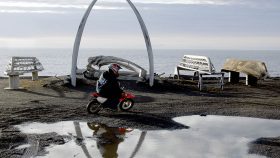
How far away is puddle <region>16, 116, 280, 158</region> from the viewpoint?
9.30 m

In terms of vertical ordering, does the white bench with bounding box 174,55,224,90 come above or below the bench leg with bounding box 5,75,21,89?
above

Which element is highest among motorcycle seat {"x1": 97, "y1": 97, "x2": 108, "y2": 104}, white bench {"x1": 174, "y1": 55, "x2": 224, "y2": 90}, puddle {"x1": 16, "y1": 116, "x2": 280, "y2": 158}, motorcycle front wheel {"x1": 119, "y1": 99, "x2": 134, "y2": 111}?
white bench {"x1": 174, "y1": 55, "x2": 224, "y2": 90}

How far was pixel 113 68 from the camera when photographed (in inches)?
537

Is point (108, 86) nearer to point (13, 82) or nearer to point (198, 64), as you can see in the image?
point (13, 82)

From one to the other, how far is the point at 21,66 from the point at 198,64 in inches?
311

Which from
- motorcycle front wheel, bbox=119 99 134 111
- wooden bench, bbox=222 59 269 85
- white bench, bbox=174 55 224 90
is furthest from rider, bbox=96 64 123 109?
wooden bench, bbox=222 59 269 85

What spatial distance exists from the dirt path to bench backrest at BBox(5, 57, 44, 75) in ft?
2.52

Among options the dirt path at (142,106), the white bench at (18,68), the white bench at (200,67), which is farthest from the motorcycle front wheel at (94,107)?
the white bench at (200,67)

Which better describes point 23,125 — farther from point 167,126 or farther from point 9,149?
point 167,126

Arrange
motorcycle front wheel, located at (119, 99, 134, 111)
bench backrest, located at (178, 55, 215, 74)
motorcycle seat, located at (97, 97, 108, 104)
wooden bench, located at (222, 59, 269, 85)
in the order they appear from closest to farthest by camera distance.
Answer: motorcycle seat, located at (97, 97, 108, 104) < motorcycle front wheel, located at (119, 99, 134, 111) < bench backrest, located at (178, 55, 215, 74) < wooden bench, located at (222, 59, 269, 85)

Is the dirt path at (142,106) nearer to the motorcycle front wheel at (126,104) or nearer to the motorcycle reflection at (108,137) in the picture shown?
the motorcycle front wheel at (126,104)

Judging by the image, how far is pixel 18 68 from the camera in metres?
21.8

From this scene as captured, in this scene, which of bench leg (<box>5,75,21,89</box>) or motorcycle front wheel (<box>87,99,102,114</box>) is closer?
motorcycle front wheel (<box>87,99,102,114</box>)

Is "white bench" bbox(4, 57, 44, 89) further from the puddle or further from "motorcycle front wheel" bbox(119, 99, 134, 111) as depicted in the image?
the puddle
